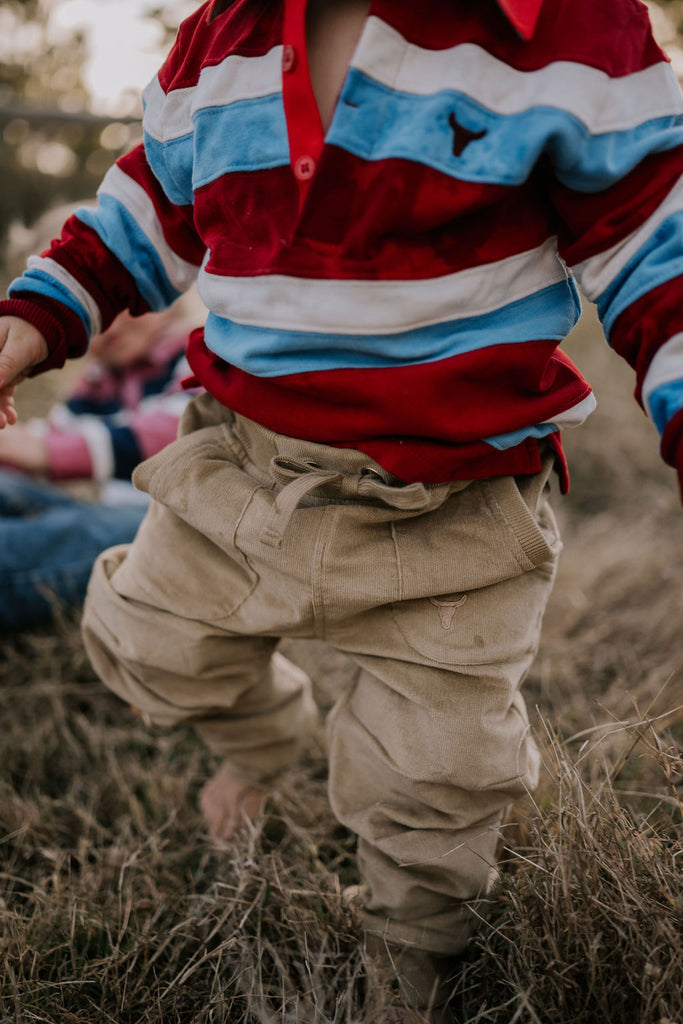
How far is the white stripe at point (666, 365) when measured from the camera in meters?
0.82

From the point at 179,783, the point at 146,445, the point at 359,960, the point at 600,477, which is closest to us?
the point at 359,960

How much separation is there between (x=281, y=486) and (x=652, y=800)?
843 mm

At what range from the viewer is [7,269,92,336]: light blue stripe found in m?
1.18

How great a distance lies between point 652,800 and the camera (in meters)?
1.34

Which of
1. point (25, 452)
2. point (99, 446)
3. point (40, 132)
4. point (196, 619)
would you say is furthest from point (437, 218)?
point (40, 132)

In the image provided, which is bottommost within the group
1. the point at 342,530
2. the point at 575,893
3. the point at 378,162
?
the point at 575,893

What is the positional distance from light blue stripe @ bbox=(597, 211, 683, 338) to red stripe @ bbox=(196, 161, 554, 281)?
13cm

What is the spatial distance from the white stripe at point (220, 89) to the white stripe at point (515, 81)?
0.45 ft

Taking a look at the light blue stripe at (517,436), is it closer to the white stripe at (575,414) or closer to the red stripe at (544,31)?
the white stripe at (575,414)

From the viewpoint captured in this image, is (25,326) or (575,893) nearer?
(575,893)

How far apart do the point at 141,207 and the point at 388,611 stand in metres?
0.72

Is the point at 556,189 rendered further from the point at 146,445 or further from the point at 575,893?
the point at 146,445

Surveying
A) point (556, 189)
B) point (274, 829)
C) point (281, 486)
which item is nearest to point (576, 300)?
point (556, 189)

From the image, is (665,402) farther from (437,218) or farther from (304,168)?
(304,168)
